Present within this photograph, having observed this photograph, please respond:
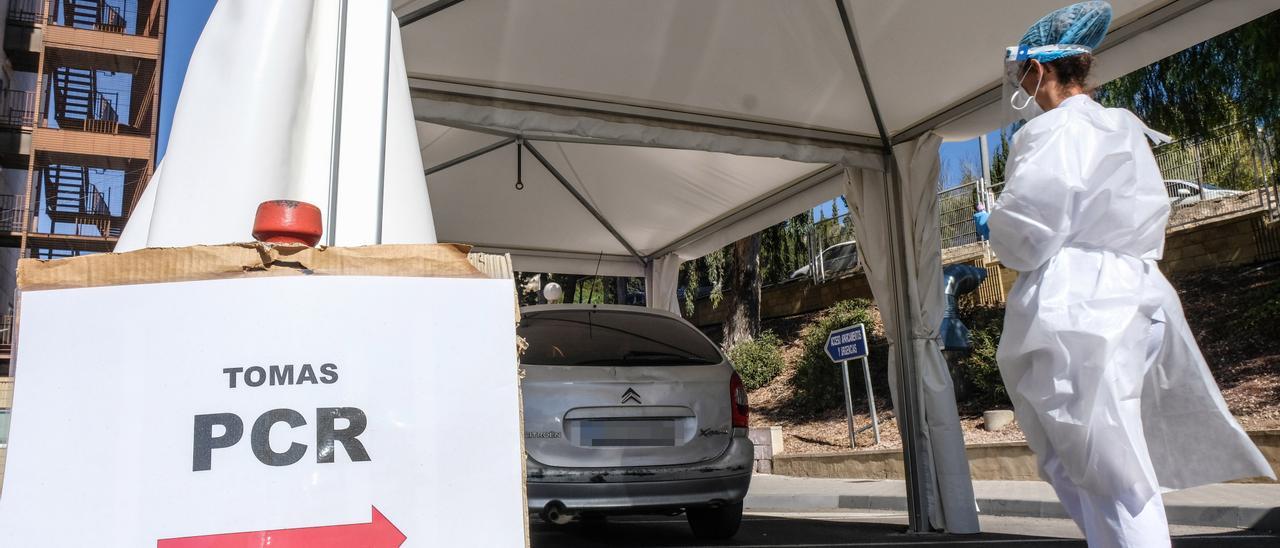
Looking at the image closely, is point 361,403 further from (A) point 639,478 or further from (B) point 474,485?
(A) point 639,478

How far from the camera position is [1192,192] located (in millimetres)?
15797

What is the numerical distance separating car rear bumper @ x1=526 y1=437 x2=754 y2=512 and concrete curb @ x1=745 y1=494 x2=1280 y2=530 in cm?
310

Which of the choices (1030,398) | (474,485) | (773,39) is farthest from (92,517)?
(773,39)

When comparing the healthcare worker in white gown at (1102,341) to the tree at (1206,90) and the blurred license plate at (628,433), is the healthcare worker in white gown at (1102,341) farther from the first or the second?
the tree at (1206,90)

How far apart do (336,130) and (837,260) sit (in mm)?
19595

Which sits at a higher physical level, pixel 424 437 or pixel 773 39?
pixel 773 39

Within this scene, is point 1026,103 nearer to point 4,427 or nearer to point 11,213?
point 4,427

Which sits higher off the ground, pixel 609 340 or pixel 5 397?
pixel 609 340

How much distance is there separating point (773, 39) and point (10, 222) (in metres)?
39.4

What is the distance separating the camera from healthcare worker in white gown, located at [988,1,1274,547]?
2098mm

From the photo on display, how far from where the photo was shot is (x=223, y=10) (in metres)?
2.34

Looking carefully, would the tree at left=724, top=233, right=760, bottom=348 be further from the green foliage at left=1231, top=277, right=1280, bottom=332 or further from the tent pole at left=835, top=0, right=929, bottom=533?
the tent pole at left=835, top=0, right=929, bottom=533

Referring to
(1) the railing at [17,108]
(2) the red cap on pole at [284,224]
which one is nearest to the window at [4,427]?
(2) the red cap on pole at [284,224]

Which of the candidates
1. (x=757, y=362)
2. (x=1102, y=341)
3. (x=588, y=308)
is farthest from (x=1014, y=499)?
(x=757, y=362)
